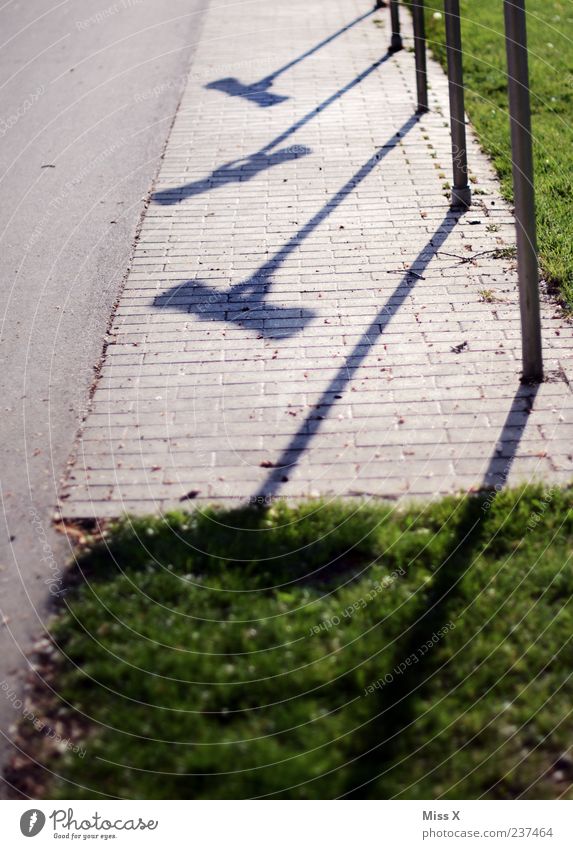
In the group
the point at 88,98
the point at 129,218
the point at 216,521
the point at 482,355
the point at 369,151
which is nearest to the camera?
the point at 216,521

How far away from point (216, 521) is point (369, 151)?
5862 mm

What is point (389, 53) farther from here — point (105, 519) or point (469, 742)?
point (469, 742)

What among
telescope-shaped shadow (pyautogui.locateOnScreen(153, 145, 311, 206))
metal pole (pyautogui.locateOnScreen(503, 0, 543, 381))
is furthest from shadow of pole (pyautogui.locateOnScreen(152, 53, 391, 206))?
metal pole (pyautogui.locateOnScreen(503, 0, 543, 381))

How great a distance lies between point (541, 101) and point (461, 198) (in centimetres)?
328

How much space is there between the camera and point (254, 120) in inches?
412

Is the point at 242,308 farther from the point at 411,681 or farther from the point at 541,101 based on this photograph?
the point at 541,101

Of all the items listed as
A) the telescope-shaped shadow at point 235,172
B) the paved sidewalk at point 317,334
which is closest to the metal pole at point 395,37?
the paved sidewalk at point 317,334

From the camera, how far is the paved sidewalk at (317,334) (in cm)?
479

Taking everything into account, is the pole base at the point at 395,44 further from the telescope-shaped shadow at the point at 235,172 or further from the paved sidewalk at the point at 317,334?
the telescope-shaped shadow at the point at 235,172

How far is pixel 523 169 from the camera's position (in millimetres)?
5062

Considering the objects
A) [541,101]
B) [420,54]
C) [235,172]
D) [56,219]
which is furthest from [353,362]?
[541,101]

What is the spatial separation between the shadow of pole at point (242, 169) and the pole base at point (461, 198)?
1902 millimetres

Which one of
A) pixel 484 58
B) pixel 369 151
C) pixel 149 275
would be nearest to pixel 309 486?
pixel 149 275

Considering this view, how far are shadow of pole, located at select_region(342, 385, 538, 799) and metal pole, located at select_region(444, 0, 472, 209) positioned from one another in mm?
4015
